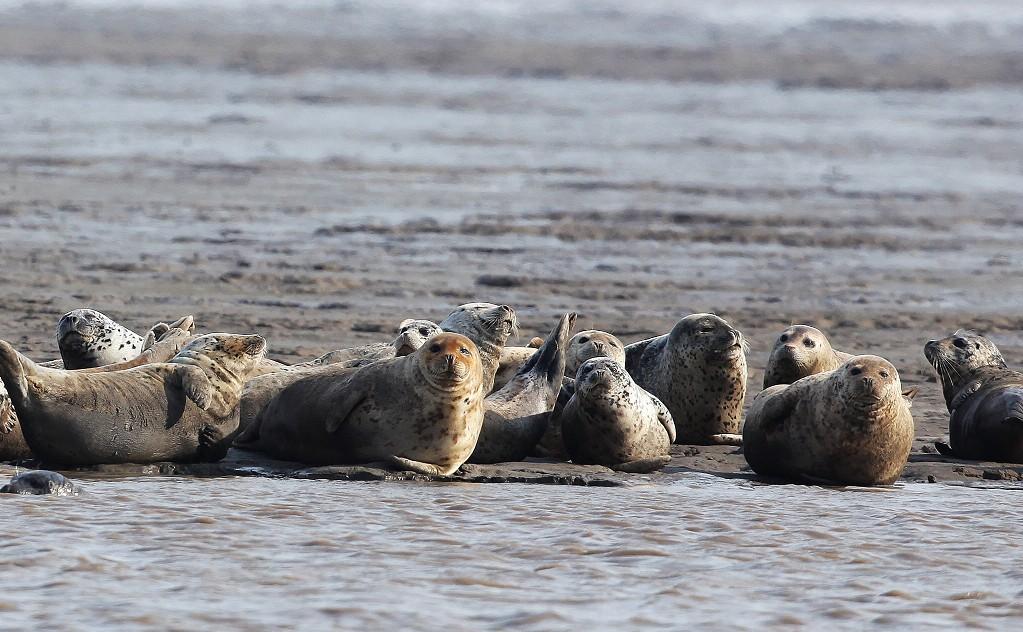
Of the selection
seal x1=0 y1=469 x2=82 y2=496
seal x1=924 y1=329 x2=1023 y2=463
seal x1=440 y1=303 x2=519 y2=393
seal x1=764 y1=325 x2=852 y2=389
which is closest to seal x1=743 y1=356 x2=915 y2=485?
seal x1=924 y1=329 x2=1023 y2=463

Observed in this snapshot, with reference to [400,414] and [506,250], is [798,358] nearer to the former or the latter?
[400,414]

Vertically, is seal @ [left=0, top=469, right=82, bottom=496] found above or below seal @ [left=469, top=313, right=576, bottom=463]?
below

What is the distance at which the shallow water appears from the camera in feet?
17.3

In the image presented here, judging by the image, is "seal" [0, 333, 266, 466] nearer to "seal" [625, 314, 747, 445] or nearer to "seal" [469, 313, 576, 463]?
"seal" [469, 313, 576, 463]

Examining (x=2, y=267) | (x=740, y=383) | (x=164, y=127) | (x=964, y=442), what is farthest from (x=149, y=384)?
(x=164, y=127)

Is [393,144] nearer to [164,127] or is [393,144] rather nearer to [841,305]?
[164,127]

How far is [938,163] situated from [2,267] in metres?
13.6

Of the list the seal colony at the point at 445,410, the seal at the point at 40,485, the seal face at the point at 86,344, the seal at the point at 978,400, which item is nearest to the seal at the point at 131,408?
the seal colony at the point at 445,410

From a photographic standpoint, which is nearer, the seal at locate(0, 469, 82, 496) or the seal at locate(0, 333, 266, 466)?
the seal at locate(0, 469, 82, 496)

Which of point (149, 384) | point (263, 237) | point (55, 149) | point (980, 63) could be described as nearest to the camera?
point (149, 384)

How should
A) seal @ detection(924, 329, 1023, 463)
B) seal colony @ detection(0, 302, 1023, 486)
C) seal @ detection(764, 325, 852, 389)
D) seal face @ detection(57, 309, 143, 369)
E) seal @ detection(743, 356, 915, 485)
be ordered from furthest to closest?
seal @ detection(764, 325, 852, 389) < seal face @ detection(57, 309, 143, 369) < seal @ detection(924, 329, 1023, 463) < seal @ detection(743, 356, 915, 485) < seal colony @ detection(0, 302, 1023, 486)

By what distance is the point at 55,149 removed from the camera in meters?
20.5

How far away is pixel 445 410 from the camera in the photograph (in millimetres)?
7301

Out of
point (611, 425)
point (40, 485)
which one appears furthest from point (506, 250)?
point (40, 485)
